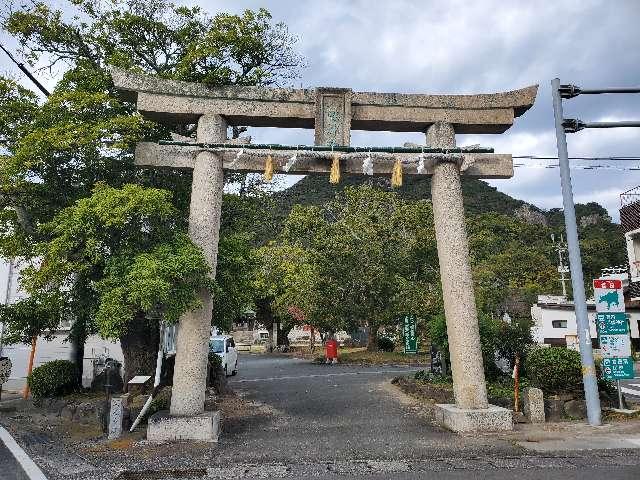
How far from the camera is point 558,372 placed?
1100 centimetres

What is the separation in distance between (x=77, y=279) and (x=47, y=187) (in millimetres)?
2231

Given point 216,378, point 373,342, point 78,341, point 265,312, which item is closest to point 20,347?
point 78,341

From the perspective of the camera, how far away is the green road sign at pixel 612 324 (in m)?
10.7

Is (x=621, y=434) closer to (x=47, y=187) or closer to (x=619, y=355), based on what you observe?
(x=619, y=355)

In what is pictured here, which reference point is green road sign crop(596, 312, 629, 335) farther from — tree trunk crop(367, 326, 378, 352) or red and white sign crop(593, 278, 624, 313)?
tree trunk crop(367, 326, 378, 352)

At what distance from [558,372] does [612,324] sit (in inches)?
62.3

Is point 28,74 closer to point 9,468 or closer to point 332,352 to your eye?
point 9,468

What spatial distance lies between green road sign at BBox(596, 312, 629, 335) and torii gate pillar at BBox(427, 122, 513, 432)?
303cm

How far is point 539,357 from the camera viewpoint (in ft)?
37.7

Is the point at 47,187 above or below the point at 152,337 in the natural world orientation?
above

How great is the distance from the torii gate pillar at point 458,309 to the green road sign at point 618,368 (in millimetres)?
2884

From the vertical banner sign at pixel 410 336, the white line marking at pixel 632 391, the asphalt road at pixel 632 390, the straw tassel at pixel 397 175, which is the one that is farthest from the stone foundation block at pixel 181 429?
the vertical banner sign at pixel 410 336

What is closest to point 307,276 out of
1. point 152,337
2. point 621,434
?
point 152,337

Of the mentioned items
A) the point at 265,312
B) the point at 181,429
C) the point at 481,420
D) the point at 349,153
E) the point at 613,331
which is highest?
the point at 349,153
